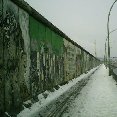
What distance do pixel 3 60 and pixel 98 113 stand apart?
3508mm

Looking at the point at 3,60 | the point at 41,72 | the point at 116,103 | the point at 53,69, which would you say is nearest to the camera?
the point at 3,60

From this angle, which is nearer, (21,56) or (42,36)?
(21,56)

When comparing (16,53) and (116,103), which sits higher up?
(16,53)

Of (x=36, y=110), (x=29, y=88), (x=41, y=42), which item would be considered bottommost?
(x=36, y=110)

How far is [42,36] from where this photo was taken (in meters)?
12.4

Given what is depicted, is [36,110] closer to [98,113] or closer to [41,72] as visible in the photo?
[98,113]

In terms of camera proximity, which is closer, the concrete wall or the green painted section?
the concrete wall

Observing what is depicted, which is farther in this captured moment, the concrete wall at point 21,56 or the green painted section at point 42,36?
the green painted section at point 42,36

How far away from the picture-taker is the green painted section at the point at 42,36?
1085 centimetres

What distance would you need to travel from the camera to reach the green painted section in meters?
10.9

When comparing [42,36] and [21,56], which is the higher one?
[42,36]

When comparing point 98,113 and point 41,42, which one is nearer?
point 98,113

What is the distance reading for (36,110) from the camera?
922 cm

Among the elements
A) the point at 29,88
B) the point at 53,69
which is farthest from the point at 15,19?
the point at 53,69
